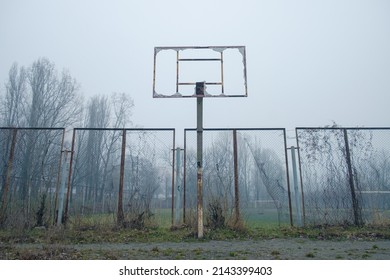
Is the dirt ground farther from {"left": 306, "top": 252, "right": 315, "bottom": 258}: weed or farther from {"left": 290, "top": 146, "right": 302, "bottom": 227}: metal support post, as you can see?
{"left": 290, "top": 146, "right": 302, "bottom": 227}: metal support post

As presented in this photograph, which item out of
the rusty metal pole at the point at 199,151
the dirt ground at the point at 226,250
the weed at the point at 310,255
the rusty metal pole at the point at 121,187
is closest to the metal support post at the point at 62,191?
the rusty metal pole at the point at 121,187

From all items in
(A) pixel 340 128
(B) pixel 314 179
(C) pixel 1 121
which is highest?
(C) pixel 1 121

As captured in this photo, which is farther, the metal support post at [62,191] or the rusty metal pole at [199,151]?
the metal support post at [62,191]

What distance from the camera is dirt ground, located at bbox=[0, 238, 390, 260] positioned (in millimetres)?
4367

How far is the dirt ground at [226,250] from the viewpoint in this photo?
4367mm

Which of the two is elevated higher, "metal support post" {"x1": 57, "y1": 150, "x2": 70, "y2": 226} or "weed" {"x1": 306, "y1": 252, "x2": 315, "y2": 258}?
"metal support post" {"x1": 57, "y1": 150, "x2": 70, "y2": 226}

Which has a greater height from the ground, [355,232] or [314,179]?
[314,179]

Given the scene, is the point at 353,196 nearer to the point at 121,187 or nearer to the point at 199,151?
the point at 199,151

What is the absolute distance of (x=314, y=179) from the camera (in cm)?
777

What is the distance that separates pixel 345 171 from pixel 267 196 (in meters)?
2.38

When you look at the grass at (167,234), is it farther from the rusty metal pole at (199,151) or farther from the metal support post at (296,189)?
the rusty metal pole at (199,151)

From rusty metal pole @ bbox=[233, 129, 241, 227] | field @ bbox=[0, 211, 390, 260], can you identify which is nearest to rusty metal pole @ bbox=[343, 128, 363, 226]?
field @ bbox=[0, 211, 390, 260]

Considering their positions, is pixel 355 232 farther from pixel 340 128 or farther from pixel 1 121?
pixel 1 121
